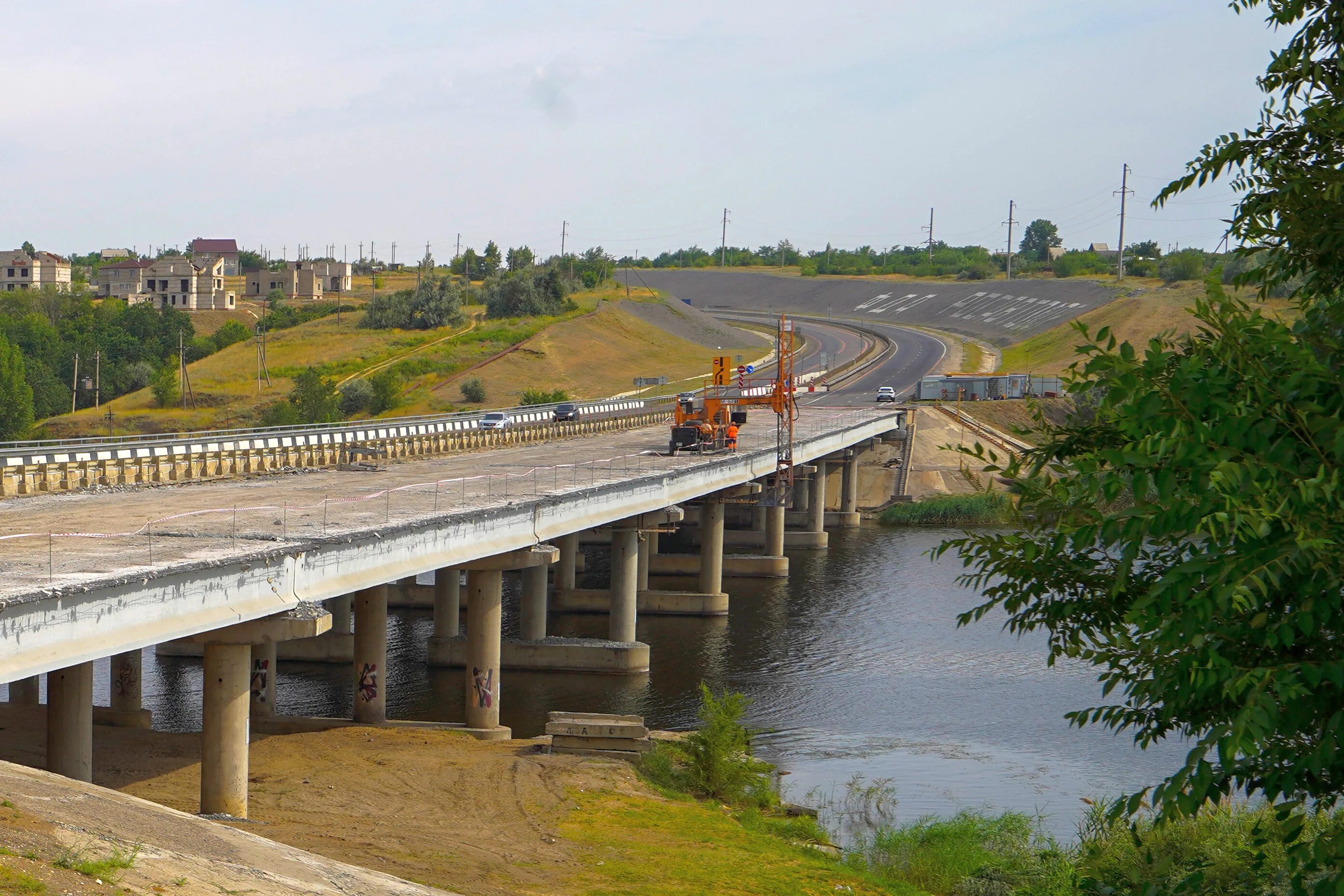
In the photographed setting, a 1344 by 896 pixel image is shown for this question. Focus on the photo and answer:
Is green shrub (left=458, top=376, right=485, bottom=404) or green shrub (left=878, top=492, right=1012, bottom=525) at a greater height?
green shrub (left=458, top=376, right=485, bottom=404)

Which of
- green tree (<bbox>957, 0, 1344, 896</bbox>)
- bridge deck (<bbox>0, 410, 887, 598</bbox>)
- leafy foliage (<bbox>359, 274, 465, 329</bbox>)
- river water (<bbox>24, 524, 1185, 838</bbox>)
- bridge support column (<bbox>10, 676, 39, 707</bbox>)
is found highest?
leafy foliage (<bbox>359, 274, 465, 329</bbox>)

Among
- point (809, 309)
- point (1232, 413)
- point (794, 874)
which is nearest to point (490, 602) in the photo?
point (794, 874)

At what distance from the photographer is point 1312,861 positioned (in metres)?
8.79

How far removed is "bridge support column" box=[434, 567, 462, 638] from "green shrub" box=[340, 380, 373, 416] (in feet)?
225

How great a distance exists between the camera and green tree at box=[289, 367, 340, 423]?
10206 centimetres

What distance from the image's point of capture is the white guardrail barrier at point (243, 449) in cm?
3997

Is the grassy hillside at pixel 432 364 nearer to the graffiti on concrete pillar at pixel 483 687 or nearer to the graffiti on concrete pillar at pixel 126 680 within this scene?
the graffiti on concrete pillar at pixel 126 680

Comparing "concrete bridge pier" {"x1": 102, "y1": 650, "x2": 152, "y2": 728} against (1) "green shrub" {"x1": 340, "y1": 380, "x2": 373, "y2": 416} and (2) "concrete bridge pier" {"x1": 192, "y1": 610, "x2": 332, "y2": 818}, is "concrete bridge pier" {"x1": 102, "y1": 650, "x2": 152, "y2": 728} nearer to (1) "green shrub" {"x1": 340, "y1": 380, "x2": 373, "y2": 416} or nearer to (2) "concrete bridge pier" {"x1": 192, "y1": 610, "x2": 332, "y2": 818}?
(2) "concrete bridge pier" {"x1": 192, "y1": 610, "x2": 332, "y2": 818}

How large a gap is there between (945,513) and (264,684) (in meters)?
52.0

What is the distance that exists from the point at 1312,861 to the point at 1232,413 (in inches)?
109

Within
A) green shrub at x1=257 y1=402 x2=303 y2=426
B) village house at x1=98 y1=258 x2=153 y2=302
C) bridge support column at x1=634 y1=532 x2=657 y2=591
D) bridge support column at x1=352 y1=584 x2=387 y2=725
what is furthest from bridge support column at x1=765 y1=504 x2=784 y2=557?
village house at x1=98 y1=258 x2=153 y2=302

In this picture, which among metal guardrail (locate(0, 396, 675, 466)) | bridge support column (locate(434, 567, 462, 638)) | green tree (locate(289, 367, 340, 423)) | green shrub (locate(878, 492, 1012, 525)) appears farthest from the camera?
green tree (locate(289, 367, 340, 423))

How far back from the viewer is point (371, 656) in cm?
3425

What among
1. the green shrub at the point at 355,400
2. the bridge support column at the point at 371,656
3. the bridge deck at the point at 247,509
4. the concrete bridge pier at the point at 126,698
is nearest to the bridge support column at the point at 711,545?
the bridge deck at the point at 247,509
